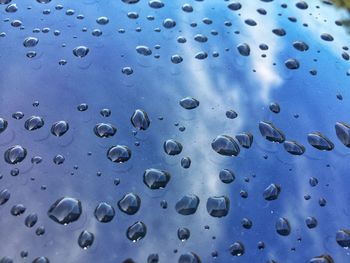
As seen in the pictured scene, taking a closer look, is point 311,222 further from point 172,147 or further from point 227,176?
point 172,147

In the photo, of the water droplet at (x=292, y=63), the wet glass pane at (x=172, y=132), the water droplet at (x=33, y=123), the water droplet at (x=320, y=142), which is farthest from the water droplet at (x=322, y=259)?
the water droplet at (x=33, y=123)

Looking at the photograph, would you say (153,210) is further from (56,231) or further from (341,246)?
(341,246)

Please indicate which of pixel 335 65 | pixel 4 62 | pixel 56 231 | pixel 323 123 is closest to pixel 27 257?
pixel 56 231

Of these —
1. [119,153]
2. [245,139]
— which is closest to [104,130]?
[119,153]

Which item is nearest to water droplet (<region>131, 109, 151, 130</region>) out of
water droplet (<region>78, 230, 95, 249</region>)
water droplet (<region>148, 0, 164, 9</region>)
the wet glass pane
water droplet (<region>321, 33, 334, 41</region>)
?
the wet glass pane

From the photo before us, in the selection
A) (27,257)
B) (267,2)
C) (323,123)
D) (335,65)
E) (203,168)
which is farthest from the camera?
(267,2)

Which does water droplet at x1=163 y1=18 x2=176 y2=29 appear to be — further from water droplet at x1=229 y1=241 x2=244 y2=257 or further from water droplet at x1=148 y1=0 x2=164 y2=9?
water droplet at x1=229 y1=241 x2=244 y2=257

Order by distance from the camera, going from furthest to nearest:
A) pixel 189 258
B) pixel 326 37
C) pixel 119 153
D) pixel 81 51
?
pixel 326 37, pixel 81 51, pixel 119 153, pixel 189 258

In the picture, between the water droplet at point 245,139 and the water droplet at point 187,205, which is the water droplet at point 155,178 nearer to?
the water droplet at point 187,205
